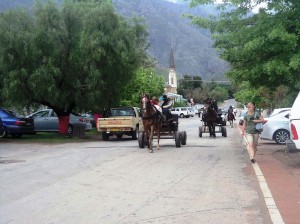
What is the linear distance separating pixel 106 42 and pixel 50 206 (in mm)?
20741

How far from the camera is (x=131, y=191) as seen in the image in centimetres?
996

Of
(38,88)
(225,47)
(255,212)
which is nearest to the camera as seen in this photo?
(255,212)

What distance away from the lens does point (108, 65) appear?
28.7m

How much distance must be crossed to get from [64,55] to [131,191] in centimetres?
1988

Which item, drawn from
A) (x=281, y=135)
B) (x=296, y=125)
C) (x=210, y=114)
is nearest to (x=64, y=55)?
(x=210, y=114)

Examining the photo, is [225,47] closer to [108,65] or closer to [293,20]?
[293,20]

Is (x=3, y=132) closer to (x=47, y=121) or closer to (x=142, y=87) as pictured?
(x=47, y=121)

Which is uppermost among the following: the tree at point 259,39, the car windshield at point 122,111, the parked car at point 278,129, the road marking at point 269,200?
the tree at point 259,39

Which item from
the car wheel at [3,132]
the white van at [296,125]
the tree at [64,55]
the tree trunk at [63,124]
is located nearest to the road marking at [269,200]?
the white van at [296,125]

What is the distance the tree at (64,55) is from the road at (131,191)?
11.8m

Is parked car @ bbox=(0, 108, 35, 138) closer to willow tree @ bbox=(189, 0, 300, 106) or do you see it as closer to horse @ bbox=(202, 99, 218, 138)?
horse @ bbox=(202, 99, 218, 138)

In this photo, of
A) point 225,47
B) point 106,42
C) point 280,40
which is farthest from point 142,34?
point 280,40

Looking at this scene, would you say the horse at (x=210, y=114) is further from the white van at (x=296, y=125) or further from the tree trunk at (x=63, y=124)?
the white van at (x=296, y=125)

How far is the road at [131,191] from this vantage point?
25.3 ft
